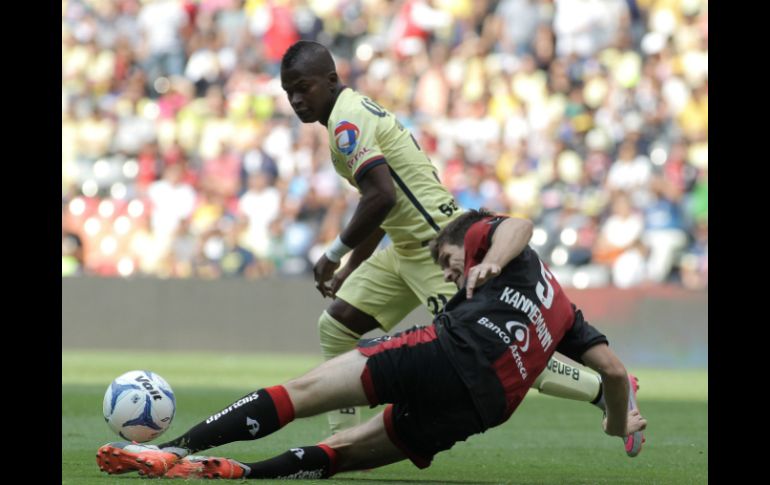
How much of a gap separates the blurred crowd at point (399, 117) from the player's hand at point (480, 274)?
1196 cm

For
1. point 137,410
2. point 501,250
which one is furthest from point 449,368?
point 137,410

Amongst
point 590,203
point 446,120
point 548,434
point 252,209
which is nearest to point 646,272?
point 590,203

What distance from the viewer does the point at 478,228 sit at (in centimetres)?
648

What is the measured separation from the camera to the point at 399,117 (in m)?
20.6

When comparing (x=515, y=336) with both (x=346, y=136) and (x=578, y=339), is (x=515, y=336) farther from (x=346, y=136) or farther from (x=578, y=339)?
(x=346, y=136)

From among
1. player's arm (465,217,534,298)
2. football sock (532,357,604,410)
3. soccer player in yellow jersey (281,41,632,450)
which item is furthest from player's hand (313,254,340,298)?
player's arm (465,217,534,298)

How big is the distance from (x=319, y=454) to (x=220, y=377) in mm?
8357

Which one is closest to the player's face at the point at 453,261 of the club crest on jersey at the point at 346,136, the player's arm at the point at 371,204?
the player's arm at the point at 371,204

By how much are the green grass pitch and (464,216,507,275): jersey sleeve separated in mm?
1448

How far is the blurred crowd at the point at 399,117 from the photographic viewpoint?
61.7ft

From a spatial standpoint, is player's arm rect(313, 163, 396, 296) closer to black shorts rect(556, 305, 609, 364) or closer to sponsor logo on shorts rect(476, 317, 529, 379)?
black shorts rect(556, 305, 609, 364)

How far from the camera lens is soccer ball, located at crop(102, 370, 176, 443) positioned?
723 cm

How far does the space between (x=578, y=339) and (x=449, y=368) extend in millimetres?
911
